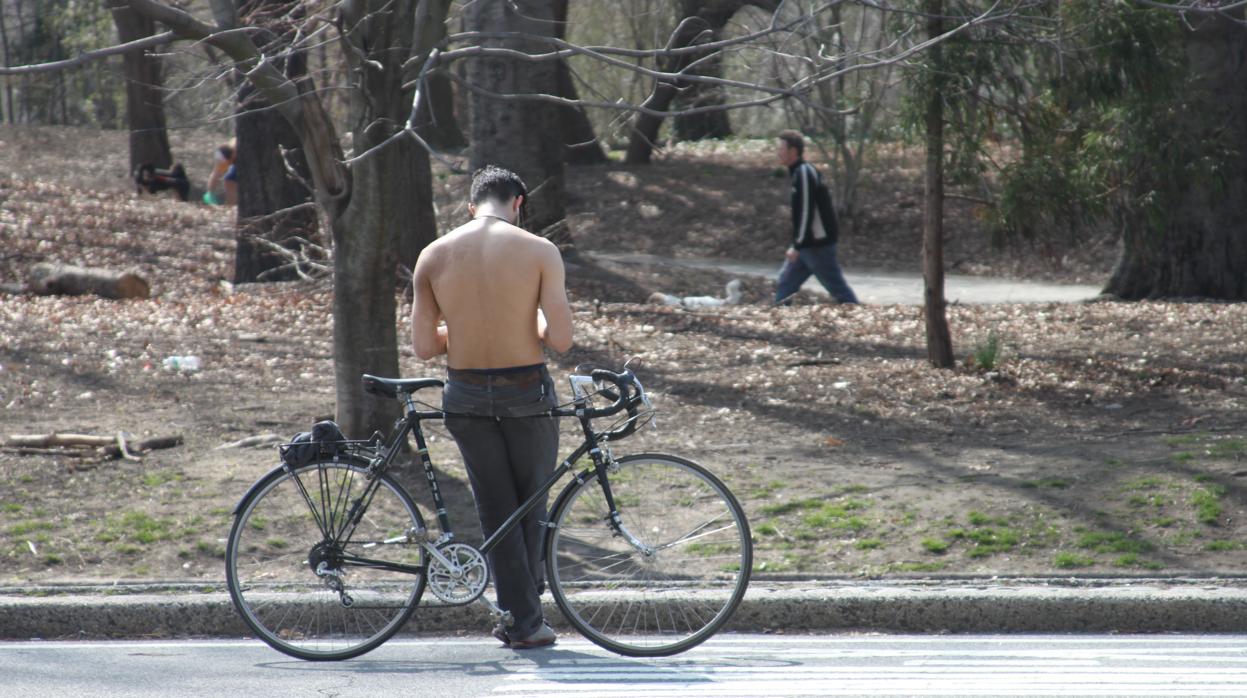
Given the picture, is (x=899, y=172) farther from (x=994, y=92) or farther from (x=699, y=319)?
(x=994, y=92)

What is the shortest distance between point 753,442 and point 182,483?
11.0 ft

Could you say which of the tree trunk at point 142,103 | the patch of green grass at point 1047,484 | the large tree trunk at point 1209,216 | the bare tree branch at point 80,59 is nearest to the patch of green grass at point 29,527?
the bare tree branch at point 80,59

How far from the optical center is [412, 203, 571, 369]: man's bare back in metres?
5.38

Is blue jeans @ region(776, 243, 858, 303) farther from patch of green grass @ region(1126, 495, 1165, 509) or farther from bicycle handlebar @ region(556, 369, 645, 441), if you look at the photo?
bicycle handlebar @ region(556, 369, 645, 441)

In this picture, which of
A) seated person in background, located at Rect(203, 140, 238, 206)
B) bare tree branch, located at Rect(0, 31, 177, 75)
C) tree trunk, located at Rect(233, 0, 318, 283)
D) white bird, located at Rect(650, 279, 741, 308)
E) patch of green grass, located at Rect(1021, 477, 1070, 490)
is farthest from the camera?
seated person in background, located at Rect(203, 140, 238, 206)

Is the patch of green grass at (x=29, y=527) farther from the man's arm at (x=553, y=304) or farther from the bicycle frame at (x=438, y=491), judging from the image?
the man's arm at (x=553, y=304)

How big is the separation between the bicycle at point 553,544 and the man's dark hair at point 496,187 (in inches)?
29.4

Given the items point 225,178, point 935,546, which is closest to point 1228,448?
point 935,546

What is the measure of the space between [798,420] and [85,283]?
846 centimetres

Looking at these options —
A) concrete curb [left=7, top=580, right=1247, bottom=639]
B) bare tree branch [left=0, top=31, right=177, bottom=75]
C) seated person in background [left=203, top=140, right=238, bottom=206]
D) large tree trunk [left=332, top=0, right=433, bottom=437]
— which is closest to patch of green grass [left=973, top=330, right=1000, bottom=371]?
concrete curb [left=7, top=580, right=1247, bottom=639]

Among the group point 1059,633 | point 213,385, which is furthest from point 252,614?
point 213,385

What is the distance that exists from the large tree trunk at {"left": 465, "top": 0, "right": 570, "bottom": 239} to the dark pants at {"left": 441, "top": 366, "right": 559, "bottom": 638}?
25.7 ft

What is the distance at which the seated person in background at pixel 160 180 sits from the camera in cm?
2441

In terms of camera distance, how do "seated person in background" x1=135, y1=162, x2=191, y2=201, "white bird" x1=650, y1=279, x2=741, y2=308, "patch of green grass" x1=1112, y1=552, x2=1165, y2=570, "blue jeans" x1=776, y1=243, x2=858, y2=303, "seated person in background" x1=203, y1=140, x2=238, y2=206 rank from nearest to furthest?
"patch of green grass" x1=1112, y1=552, x2=1165, y2=570 < "blue jeans" x1=776, y1=243, x2=858, y2=303 < "white bird" x1=650, y1=279, x2=741, y2=308 < "seated person in background" x1=203, y1=140, x2=238, y2=206 < "seated person in background" x1=135, y1=162, x2=191, y2=201
